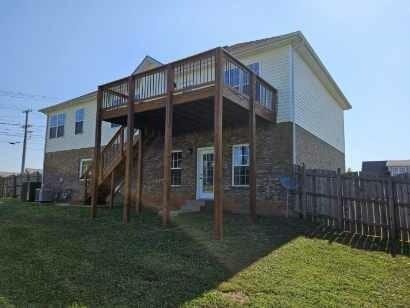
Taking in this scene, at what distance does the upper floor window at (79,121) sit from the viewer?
18578 millimetres

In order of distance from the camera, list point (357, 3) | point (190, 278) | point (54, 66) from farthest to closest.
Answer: point (54, 66)
point (357, 3)
point (190, 278)

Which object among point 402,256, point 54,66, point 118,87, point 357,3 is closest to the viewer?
point 402,256

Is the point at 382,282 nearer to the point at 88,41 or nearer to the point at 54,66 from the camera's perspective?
the point at 88,41

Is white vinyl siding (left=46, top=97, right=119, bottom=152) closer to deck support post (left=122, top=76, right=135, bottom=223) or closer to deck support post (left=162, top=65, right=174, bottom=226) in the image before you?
deck support post (left=122, top=76, right=135, bottom=223)

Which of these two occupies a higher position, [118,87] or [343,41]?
[343,41]

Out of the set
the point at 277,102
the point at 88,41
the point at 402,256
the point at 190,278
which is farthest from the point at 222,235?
the point at 88,41

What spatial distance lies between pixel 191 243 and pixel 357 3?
27.0 ft

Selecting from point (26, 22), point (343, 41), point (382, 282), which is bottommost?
point (382, 282)

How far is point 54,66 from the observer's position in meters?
16.0

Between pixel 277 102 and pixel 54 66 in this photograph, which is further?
pixel 54 66

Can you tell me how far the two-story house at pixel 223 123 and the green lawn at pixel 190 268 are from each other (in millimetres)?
1250

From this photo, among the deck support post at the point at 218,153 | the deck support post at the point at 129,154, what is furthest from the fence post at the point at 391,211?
the deck support post at the point at 129,154

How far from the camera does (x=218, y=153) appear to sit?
7.44 m

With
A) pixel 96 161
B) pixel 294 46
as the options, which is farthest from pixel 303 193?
pixel 96 161
